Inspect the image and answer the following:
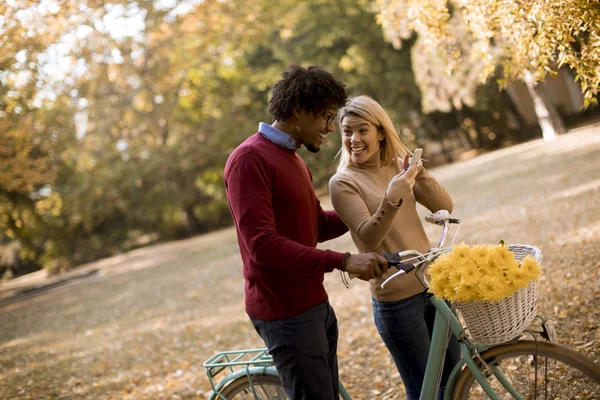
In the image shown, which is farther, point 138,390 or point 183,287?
point 183,287

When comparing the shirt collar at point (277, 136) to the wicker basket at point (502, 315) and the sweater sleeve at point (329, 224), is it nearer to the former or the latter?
the sweater sleeve at point (329, 224)

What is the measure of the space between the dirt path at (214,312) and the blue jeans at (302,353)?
7.64 feet

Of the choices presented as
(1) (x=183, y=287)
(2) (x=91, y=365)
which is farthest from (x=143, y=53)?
(2) (x=91, y=365)

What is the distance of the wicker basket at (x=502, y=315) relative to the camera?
2234 mm

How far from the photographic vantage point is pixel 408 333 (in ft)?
9.13

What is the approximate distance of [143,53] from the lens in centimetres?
2570

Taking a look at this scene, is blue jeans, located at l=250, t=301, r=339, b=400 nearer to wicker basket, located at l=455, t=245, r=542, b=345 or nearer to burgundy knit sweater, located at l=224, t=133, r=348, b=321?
burgundy knit sweater, located at l=224, t=133, r=348, b=321

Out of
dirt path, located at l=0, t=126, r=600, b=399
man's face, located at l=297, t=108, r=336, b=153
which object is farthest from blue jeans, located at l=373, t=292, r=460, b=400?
dirt path, located at l=0, t=126, r=600, b=399

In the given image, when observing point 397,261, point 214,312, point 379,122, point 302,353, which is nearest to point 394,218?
point 397,261

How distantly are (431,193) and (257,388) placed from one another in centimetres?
127

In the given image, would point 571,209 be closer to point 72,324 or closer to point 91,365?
point 91,365

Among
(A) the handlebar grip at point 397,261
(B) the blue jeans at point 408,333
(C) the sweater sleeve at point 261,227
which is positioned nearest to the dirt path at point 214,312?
(B) the blue jeans at point 408,333

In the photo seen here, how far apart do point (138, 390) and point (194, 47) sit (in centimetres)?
2242

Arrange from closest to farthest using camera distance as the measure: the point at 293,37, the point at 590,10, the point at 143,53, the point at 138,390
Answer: the point at 590,10 < the point at 138,390 < the point at 143,53 < the point at 293,37
